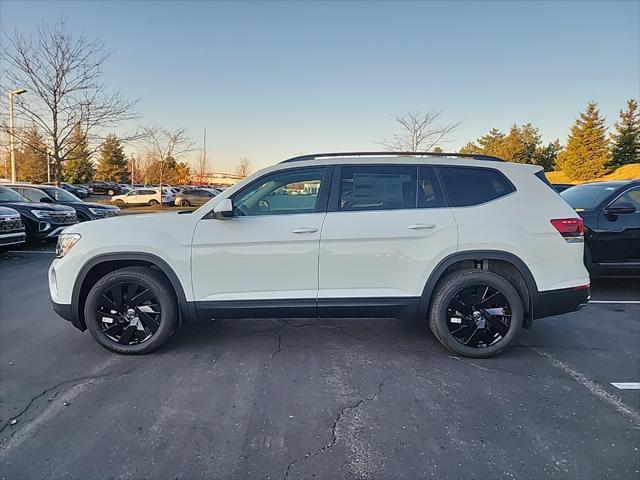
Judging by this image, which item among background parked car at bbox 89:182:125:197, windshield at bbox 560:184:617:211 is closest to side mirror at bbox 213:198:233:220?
windshield at bbox 560:184:617:211

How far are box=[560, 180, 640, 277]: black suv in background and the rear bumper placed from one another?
9.18ft

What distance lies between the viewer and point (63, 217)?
10.1 meters

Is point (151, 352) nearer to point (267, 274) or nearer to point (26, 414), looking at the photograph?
point (26, 414)

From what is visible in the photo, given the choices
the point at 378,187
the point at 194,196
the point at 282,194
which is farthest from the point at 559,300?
the point at 194,196

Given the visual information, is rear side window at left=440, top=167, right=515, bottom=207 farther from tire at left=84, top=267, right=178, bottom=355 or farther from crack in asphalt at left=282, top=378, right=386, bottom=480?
tire at left=84, top=267, right=178, bottom=355

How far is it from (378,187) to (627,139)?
50.7 m

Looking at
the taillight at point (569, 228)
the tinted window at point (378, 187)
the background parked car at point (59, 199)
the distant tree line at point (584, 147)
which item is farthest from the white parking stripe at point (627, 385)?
the distant tree line at point (584, 147)

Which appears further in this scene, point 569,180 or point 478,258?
point 569,180

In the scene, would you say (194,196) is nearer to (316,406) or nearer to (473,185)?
(473,185)

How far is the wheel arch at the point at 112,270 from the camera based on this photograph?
341 centimetres

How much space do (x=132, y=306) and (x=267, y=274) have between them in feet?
4.20

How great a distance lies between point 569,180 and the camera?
39750mm

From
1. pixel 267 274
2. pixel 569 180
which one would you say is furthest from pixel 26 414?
pixel 569 180

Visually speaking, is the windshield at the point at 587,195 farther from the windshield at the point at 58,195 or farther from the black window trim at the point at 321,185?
the windshield at the point at 58,195
